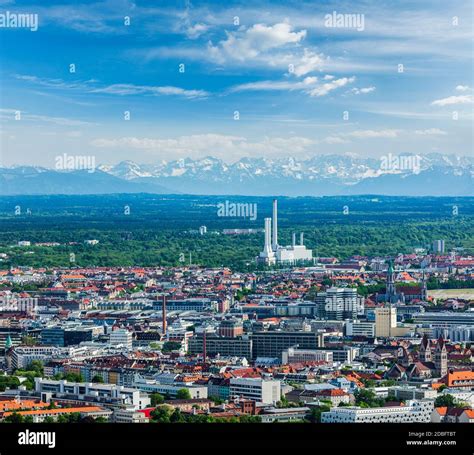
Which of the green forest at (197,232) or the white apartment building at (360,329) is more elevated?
the green forest at (197,232)

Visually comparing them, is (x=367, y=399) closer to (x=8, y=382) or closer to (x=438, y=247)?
(x=8, y=382)

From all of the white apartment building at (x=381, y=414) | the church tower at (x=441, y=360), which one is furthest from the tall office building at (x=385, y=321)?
the white apartment building at (x=381, y=414)

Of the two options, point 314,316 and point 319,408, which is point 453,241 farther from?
point 319,408

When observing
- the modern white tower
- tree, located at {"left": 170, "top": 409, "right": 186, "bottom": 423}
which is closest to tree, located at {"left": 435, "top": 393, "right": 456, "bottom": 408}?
tree, located at {"left": 170, "top": 409, "right": 186, "bottom": 423}

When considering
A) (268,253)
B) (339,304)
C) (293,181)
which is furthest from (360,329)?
(293,181)

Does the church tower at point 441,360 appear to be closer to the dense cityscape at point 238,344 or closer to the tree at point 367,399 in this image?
the dense cityscape at point 238,344
